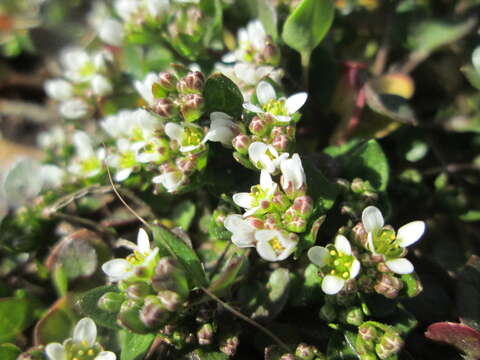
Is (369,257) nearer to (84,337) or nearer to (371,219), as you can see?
(371,219)

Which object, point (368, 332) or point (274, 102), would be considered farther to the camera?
point (274, 102)

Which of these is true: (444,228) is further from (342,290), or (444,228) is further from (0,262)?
(0,262)

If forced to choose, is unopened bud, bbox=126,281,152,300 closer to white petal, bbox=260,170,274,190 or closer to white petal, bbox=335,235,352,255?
white petal, bbox=260,170,274,190

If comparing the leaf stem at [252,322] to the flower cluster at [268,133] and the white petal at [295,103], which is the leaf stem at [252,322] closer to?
the flower cluster at [268,133]

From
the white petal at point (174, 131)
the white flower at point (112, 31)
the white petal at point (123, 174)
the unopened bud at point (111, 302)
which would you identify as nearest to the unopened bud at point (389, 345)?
the unopened bud at point (111, 302)

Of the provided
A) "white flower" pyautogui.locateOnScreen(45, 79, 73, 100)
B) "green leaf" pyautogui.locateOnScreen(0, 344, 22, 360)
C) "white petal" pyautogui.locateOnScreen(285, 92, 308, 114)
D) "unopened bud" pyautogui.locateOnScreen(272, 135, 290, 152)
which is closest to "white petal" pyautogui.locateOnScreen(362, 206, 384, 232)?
"unopened bud" pyautogui.locateOnScreen(272, 135, 290, 152)

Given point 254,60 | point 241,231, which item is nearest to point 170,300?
point 241,231
